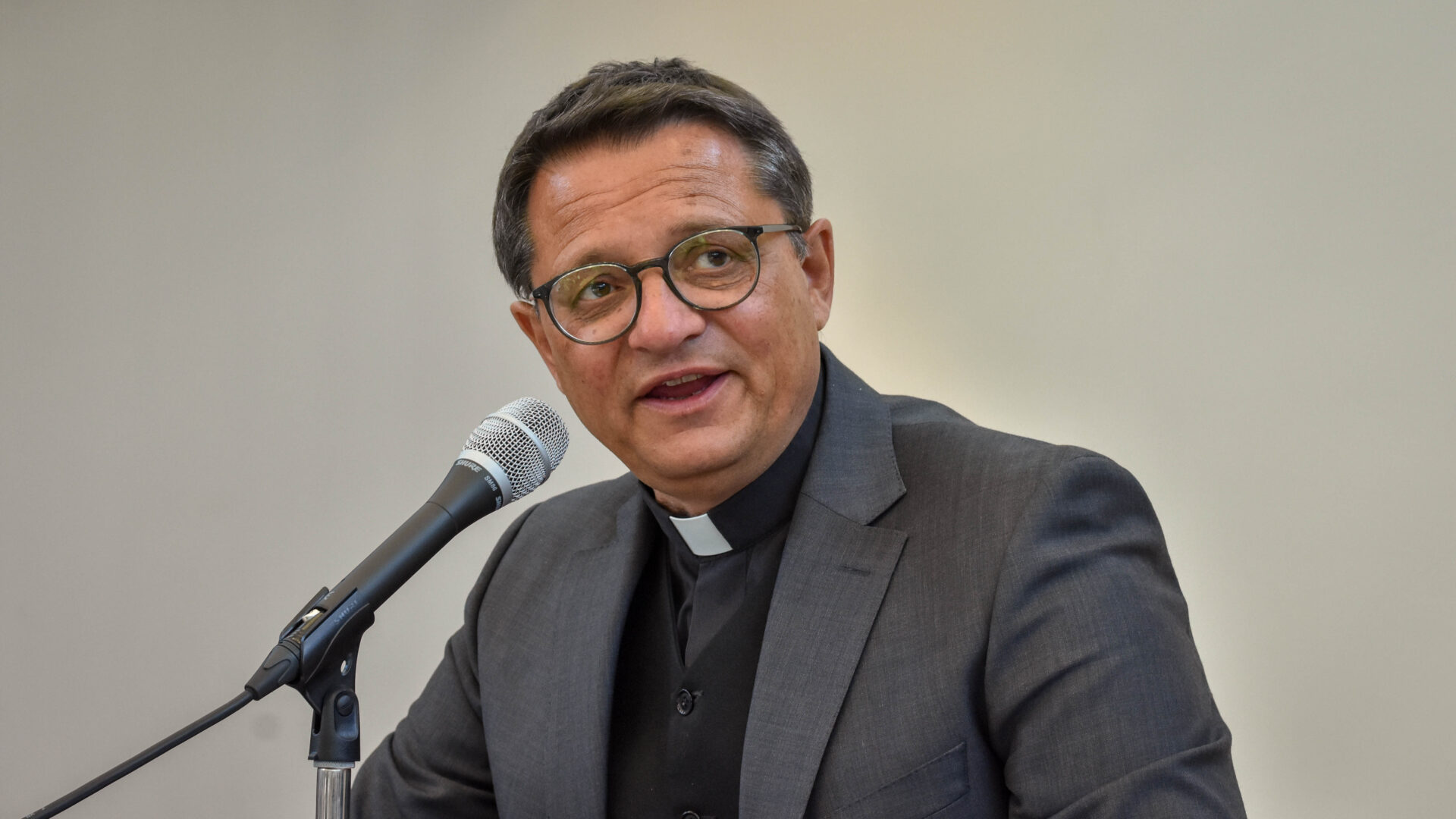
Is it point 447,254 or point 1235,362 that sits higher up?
point 447,254

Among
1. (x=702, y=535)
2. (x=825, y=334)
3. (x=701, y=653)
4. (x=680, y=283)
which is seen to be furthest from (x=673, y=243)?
(x=825, y=334)

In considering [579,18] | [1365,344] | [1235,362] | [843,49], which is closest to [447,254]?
[579,18]

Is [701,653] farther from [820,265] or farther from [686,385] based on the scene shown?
[820,265]

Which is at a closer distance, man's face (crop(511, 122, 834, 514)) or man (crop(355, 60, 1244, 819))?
man (crop(355, 60, 1244, 819))

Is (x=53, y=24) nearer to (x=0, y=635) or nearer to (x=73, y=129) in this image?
(x=73, y=129)

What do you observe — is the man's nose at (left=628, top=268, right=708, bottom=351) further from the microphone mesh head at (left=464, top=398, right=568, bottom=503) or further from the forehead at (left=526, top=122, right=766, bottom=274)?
the microphone mesh head at (left=464, top=398, right=568, bottom=503)

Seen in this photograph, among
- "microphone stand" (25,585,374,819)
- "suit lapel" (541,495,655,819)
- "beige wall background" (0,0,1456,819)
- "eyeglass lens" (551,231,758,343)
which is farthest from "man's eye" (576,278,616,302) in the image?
"beige wall background" (0,0,1456,819)

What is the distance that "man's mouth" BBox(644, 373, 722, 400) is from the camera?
1553 mm

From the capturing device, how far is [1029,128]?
7.34 feet

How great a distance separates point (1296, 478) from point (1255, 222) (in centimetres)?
47

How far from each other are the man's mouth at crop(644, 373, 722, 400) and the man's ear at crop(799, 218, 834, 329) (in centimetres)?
26

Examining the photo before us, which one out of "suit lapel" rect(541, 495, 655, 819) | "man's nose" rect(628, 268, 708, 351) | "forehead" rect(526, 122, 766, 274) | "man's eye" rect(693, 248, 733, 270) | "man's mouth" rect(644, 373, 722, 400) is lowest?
"suit lapel" rect(541, 495, 655, 819)

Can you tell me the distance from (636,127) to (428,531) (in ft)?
2.30

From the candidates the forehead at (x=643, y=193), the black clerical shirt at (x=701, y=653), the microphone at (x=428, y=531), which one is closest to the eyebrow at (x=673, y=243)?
the forehead at (x=643, y=193)
